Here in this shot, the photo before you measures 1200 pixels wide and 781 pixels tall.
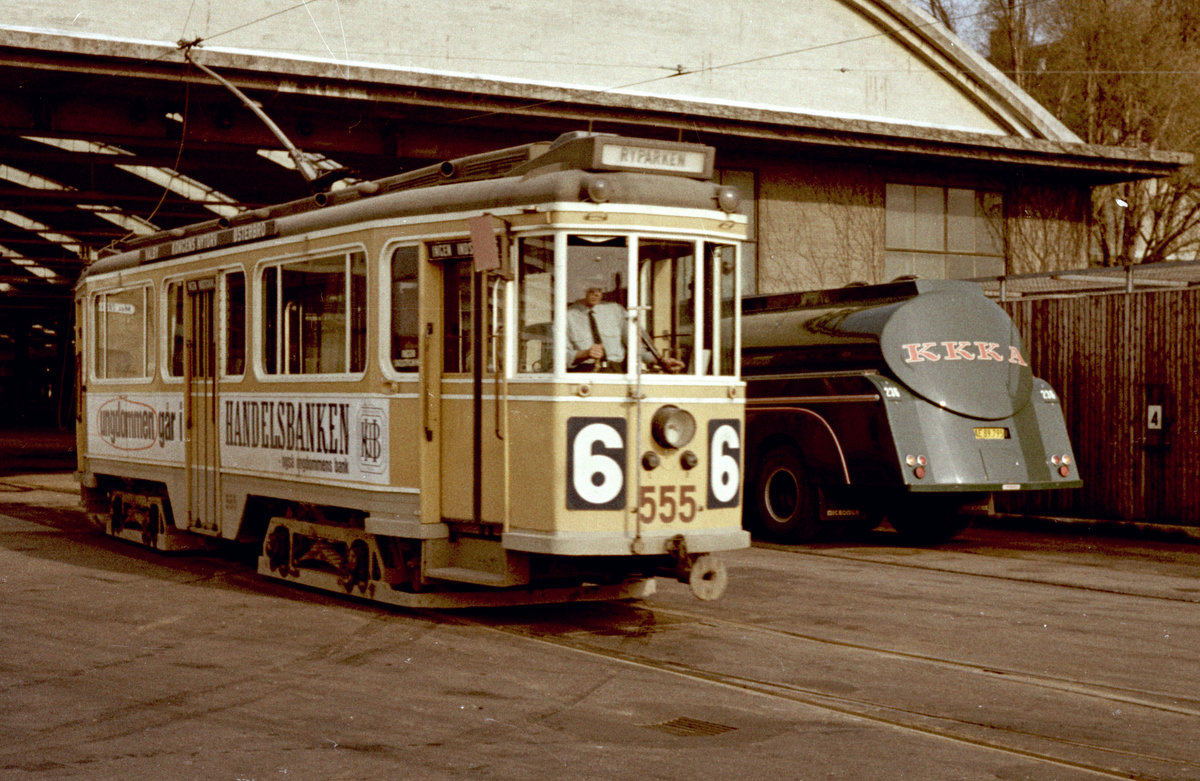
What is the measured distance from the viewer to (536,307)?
951 centimetres

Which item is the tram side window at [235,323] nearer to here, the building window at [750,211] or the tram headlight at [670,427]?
the tram headlight at [670,427]

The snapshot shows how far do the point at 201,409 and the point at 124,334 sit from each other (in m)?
2.38

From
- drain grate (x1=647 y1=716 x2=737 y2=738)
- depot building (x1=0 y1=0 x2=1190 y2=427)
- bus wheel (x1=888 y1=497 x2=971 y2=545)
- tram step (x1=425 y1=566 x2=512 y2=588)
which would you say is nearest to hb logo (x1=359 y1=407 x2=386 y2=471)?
tram step (x1=425 y1=566 x2=512 y2=588)

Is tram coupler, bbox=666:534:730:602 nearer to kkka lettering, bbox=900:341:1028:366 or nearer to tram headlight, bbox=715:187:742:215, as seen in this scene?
tram headlight, bbox=715:187:742:215

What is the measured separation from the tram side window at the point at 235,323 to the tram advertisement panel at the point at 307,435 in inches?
11.3

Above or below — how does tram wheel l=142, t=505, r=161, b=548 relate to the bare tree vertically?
below

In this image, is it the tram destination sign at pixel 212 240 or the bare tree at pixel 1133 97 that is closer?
the tram destination sign at pixel 212 240

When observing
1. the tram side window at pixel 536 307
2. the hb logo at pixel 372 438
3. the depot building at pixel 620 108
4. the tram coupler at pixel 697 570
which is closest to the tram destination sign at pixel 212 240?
the hb logo at pixel 372 438

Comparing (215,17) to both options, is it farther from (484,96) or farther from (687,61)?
(687,61)

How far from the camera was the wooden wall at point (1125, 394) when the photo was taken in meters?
17.6

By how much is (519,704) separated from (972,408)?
934cm

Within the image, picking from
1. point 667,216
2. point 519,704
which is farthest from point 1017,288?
point 519,704

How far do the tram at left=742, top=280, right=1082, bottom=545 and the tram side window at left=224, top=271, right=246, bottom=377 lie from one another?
662cm

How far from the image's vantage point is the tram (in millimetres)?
15297
